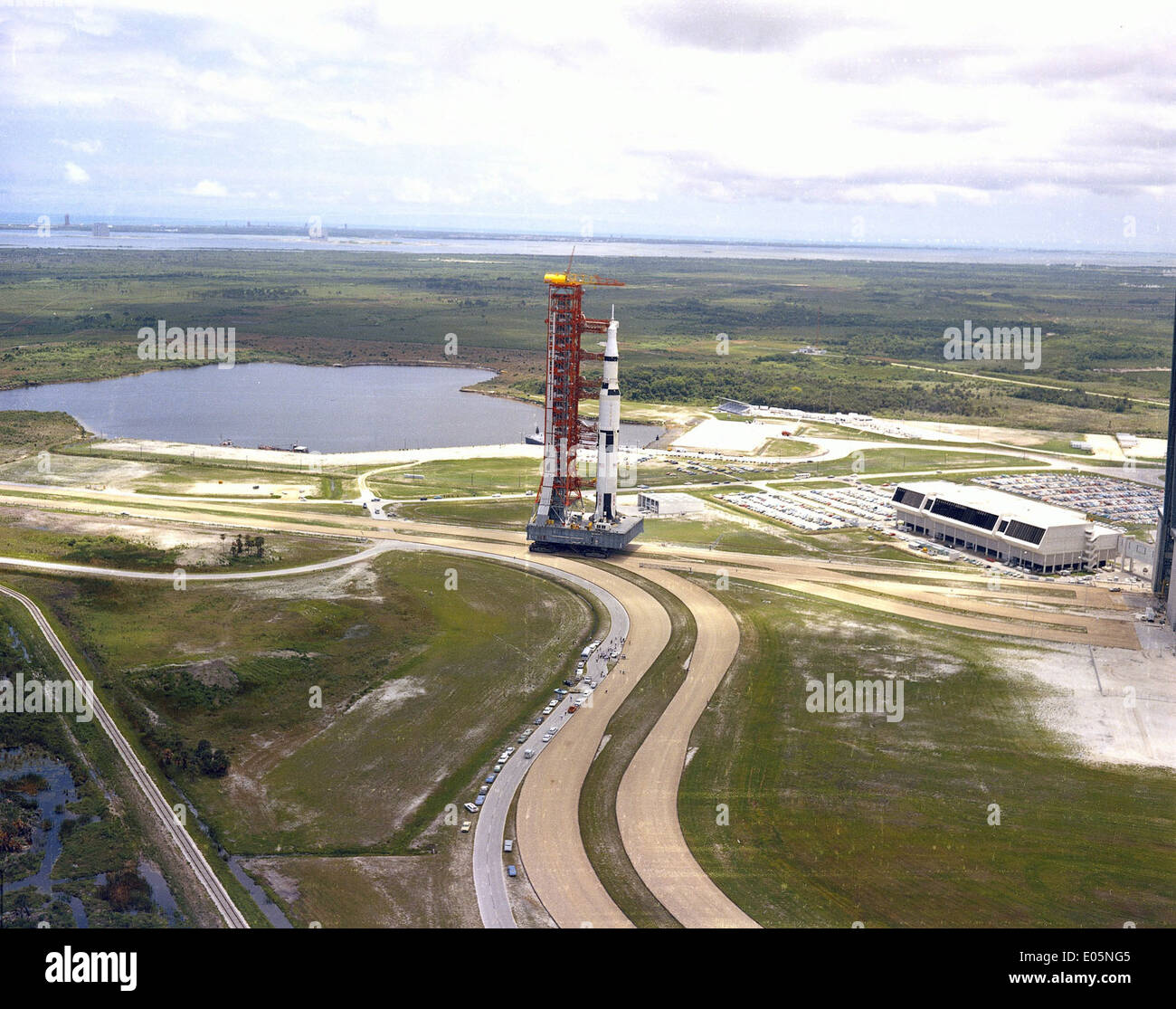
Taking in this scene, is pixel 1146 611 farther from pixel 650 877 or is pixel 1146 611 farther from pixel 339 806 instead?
pixel 339 806

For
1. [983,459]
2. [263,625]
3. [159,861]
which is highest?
[983,459]

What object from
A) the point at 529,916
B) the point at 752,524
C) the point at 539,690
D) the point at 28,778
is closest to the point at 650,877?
the point at 529,916

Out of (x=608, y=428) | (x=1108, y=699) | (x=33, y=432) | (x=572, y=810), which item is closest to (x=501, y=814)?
(x=572, y=810)

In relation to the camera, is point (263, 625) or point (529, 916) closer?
point (529, 916)

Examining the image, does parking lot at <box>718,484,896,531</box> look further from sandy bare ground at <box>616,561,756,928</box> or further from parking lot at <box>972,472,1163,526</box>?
Result: sandy bare ground at <box>616,561,756,928</box>

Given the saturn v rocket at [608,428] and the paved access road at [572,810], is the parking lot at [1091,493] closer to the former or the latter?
the saturn v rocket at [608,428]

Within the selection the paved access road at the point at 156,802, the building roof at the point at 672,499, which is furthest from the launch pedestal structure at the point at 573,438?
the paved access road at the point at 156,802
